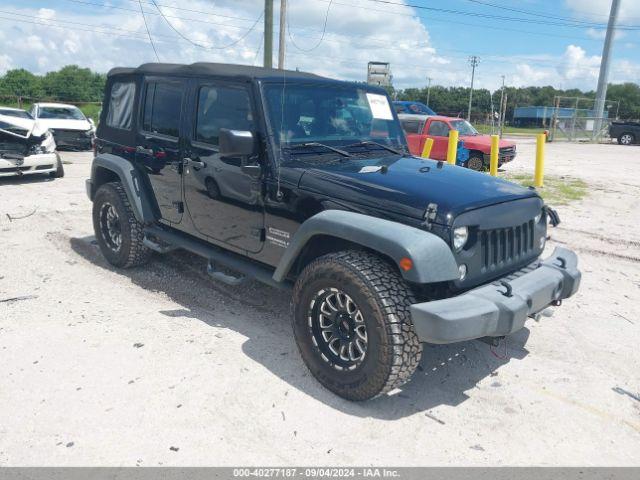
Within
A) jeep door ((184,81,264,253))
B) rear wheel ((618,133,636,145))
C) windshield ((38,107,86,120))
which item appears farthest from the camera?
rear wheel ((618,133,636,145))

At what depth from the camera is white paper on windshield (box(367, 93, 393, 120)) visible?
4.60 m

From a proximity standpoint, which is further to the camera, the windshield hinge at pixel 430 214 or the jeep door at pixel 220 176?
the jeep door at pixel 220 176

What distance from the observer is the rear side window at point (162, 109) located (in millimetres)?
4689

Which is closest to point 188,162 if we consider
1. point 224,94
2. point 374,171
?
point 224,94

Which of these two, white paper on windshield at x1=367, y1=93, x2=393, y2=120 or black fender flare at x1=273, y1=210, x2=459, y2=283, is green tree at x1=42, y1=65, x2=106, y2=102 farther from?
black fender flare at x1=273, y1=210, x2=459, y2=283

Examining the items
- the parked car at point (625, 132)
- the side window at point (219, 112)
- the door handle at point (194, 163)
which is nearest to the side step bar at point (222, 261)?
the door handle at point (194, 163)

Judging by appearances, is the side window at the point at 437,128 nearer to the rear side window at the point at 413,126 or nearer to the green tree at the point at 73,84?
the rear side window at the point at 413,126

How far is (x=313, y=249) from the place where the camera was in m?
3.70

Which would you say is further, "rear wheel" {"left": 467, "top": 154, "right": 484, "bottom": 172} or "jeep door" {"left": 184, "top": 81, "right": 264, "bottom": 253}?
"rear wheel" {"left": 467, "top": 154, "right": 484, "bottom": 172}

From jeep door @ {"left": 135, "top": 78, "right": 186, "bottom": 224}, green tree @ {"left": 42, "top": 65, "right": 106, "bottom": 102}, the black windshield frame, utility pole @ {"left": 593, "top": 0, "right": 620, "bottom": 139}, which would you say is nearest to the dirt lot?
Result: jeep door @ {"left": 135, "top": 78, "right": 186, "bottom": 224}

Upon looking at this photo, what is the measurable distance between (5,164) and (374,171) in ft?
28.5

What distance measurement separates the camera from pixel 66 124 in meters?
16.2

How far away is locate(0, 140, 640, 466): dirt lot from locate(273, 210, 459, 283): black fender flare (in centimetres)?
91

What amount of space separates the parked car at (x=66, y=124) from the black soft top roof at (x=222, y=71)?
12242 millimetres
